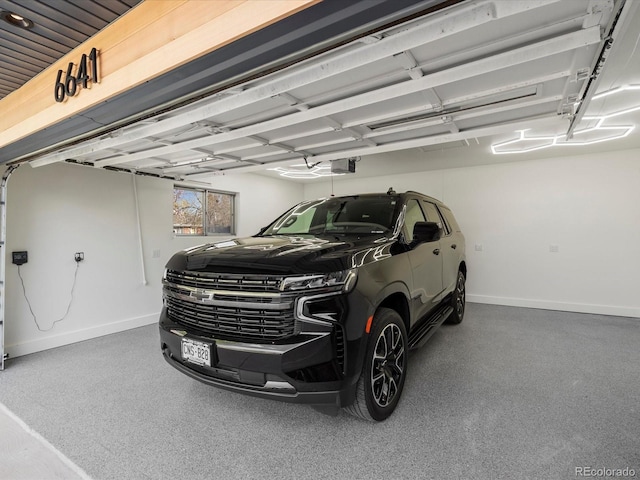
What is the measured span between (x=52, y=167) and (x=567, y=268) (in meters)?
7.67

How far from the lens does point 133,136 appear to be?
2.62m

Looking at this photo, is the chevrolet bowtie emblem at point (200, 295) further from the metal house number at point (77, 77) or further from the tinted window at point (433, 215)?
the tinted window at point (433, 215)

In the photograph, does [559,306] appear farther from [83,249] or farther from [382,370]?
[83,249]

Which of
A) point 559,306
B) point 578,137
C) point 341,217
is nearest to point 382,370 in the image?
point 341,217

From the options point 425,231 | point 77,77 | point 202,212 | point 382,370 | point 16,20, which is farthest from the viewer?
point 202,212

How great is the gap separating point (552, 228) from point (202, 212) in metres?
6.18

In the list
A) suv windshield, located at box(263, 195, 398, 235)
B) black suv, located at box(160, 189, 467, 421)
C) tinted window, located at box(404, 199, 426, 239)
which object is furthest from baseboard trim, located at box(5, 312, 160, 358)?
tinted window, located at box(404, 199, 426, 239)

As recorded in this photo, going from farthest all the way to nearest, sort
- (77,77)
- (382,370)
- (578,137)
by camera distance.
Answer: (578,137)
(382,370)
(77,77)

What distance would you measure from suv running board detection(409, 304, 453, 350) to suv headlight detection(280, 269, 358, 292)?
1.09m

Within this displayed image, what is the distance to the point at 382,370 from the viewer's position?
2098 millimetres

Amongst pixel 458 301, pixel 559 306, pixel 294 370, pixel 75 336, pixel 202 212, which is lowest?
pixel 559 306

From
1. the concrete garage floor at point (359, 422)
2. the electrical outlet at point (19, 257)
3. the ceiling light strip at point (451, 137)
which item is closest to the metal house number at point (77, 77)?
the concrete garage floor at point (359, 422)

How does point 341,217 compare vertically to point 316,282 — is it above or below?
above

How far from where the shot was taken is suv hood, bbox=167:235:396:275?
5.97ft
